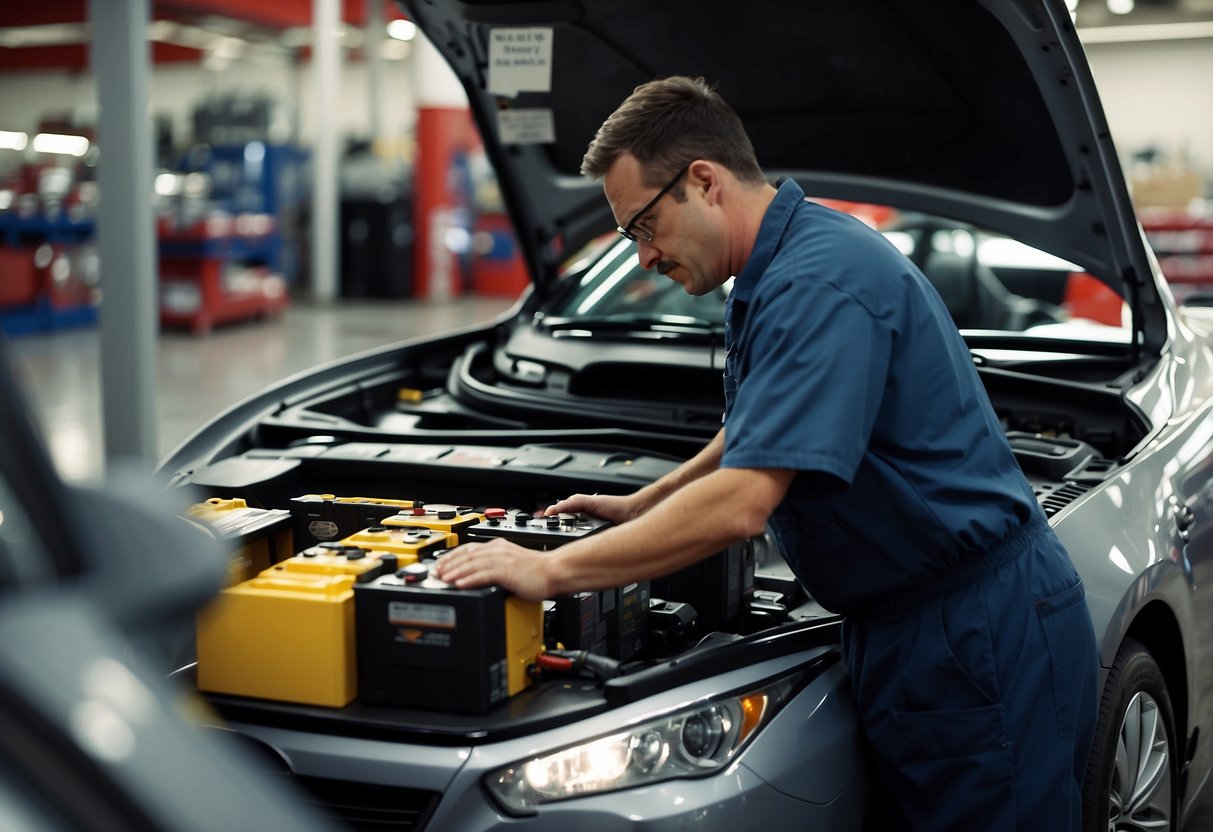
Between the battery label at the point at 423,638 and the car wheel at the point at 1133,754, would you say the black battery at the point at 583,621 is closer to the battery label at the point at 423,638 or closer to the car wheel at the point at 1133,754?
the battery label at the point at 423,638

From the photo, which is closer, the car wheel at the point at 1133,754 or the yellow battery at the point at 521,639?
the yellow battery at the point at 521,639

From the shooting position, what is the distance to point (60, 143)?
16.7 meters

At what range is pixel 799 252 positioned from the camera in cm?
167

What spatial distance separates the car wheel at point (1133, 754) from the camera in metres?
2.04

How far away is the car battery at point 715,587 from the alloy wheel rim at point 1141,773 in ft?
2.19

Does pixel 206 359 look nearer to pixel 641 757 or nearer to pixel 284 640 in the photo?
pixel 284 640

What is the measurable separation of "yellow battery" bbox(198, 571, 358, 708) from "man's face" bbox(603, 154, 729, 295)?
61 centimetres

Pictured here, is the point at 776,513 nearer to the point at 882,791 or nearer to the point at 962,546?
the point at 962,546

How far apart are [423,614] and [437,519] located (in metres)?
0.41

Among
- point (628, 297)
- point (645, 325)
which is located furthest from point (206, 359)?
point (645, 325)

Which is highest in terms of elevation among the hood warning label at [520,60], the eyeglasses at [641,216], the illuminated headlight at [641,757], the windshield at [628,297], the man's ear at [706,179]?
the hood warning label at [520,60]

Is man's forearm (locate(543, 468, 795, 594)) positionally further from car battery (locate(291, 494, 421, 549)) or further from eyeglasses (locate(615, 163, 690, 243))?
car battery (locate(291, 494, 421, 549))

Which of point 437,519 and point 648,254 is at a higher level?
point 648,254

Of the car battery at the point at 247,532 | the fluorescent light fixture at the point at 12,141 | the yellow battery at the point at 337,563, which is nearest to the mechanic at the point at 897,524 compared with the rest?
the yellow battery at the point at 337,563
